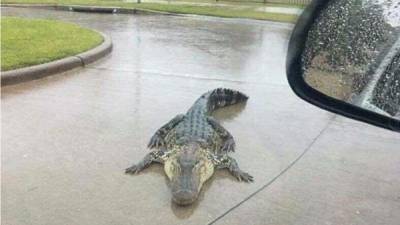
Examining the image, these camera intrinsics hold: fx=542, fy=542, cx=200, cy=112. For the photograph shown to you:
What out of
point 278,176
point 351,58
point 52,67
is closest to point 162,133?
point 278,176

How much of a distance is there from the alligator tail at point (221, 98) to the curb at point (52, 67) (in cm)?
238

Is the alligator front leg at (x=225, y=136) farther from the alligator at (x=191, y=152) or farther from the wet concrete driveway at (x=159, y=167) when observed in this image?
the wet concrete driveway at (x=159, y=167)

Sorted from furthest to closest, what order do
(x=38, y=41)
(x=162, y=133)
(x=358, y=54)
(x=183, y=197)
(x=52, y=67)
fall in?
(x=38, y=41)
(x=52, y=67)
(x=162, y=133)
(x=183, y=197)
(x=358, y=54)

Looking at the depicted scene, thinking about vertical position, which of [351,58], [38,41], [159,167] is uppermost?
[351,58]

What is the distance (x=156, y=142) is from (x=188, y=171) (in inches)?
36.7

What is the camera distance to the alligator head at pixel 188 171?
12.0ft

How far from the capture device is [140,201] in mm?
3701

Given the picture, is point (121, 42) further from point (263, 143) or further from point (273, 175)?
point (273, 175)

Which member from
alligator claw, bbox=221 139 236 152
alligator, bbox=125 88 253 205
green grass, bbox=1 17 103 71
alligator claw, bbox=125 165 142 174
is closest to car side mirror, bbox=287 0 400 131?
alligator, bbox=125 88 253 205

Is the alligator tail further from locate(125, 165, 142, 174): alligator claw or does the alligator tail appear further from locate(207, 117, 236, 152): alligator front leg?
locate(125, 165, 142, 174): alligator claw

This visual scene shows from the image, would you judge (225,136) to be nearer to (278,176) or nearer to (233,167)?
(233,167)

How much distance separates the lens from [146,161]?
4.33 meters

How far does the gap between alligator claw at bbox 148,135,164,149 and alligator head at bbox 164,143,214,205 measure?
0.48 m

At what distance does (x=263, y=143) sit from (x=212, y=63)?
144 inches
